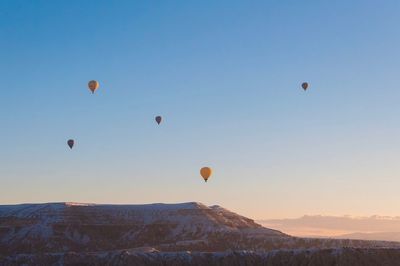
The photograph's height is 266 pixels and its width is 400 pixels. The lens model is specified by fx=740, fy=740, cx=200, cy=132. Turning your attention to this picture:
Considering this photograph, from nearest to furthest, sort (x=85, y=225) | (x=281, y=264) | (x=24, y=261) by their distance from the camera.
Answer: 1. (x=281, y=264)
2. (x=24, y=261)
3. (x=85, y=225)

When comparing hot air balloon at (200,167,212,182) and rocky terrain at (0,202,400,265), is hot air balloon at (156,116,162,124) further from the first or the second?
rocky terrain at (0,202,400,265)

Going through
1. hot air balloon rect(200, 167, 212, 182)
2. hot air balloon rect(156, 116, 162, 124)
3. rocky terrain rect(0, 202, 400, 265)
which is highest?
hot air balloon rect(156, 116, 162, 124)

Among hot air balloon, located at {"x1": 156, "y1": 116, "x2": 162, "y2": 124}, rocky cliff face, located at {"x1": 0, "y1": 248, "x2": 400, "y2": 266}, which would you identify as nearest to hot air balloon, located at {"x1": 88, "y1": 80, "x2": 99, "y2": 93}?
hot air balloon, located at {"x1": 156, "y1": 116, "x2": 162, "y2": 124}

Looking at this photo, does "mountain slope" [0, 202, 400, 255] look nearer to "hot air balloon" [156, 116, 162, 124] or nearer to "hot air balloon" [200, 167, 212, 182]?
"hot air balloon" [200, 167, 212, 182]

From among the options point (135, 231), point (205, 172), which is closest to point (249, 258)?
point (205, 172)

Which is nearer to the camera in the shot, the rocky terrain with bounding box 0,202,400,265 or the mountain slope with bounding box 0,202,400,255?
the rocky terrain with bounding box 0,202,400,265

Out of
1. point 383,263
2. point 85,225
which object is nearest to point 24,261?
point 383,263

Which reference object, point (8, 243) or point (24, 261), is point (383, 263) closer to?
point (24, 261)

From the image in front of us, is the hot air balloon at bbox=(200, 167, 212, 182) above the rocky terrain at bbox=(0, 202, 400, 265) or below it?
above

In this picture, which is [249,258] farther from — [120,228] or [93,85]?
[120,228]

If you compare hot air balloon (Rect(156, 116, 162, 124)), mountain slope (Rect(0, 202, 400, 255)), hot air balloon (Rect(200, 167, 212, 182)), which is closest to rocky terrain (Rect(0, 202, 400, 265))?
mountain slope (Rect(0, 202, 400, 255))

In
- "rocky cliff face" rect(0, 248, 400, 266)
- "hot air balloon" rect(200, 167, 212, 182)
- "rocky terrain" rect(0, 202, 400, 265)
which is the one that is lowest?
"rocky cliff face" rect(0, 248, 400, 266)
